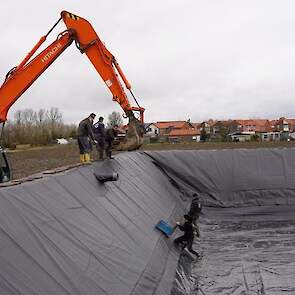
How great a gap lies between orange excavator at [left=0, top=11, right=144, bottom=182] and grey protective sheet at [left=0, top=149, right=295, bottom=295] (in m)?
1.36

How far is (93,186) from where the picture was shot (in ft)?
23.5

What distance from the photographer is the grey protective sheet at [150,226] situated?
4188 mm

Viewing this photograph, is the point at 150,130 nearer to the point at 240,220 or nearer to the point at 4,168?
the point at 240,220

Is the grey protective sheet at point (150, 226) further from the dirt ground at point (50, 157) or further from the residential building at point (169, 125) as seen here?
the residential building at point (169, 125)

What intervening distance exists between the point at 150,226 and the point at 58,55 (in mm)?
5192

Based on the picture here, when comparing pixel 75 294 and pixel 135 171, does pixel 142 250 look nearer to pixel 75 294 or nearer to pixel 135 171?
pixel 75 294

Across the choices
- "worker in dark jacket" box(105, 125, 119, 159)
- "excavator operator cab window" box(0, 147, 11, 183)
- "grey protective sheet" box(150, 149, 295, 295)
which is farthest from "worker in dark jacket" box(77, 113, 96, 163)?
"grey protective sheet" box(150, 149, 295, 295)

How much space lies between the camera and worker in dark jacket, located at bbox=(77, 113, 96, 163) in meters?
9.64

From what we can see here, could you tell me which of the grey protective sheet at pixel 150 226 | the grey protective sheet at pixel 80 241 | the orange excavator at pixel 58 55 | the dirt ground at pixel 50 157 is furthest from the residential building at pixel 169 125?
the grey protective sheet at pixel 80 241

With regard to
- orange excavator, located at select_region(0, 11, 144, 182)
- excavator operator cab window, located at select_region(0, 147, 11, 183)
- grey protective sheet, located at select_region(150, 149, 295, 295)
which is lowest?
grey protective sheet, located at select_region(150, 149, 295, 295)

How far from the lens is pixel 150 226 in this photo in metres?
7.70

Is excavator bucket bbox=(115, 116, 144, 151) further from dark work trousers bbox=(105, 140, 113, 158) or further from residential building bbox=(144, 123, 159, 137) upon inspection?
dark work trousers bbox=(105, 140, 113, 158)

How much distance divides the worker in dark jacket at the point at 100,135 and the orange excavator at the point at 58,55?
1.27 meters

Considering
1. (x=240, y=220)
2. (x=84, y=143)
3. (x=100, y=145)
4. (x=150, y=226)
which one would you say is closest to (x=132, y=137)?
(x=100, y=145)
